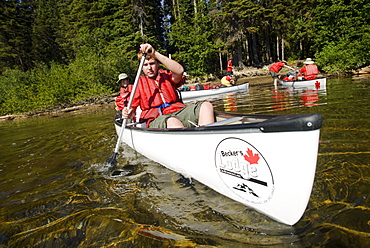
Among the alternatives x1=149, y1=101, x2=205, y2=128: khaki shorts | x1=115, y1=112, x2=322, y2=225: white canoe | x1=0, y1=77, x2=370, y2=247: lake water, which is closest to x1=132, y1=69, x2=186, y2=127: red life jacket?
x1=149, y1=101, x2=205, y2=128: khaki shorts

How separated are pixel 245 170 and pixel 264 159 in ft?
0.72

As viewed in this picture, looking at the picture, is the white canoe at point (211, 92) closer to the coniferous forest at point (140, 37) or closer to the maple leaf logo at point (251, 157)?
the coniferous forest at point (140, 37)

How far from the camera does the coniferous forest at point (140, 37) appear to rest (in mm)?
18688

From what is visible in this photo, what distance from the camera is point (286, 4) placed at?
28.3m

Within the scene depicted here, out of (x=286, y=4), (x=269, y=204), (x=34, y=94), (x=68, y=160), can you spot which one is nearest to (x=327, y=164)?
(x=269, y=204)

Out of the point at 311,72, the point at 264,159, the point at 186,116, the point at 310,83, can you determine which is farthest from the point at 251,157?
the point at 311,72

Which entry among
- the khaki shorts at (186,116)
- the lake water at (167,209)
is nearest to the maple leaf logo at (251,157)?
the lake water at (167,209)

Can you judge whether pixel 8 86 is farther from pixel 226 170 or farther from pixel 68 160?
pixel 226 170

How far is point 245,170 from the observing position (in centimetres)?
171

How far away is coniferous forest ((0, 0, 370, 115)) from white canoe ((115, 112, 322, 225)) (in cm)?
1815

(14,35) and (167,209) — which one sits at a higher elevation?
(14,35)

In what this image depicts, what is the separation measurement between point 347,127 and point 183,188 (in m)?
3.08

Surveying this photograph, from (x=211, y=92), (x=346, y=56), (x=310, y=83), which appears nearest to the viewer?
(x=310, y=83)

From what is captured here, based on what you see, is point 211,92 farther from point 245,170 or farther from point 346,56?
point 245,170
